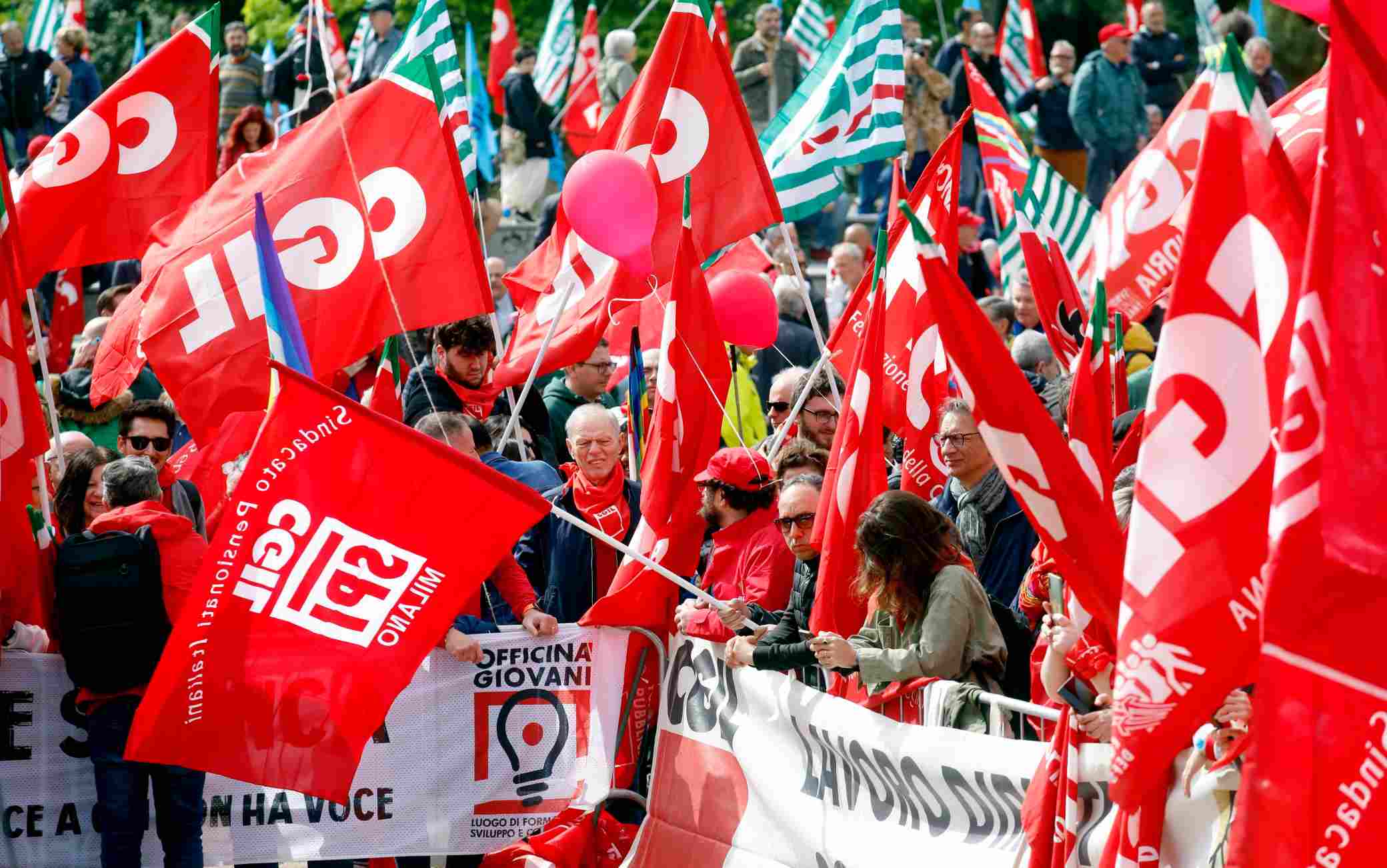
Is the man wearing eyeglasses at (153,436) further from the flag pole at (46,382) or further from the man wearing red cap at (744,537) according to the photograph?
the man wearing red cap at (744,537)

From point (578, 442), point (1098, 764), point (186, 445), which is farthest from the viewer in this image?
point (186, 445)

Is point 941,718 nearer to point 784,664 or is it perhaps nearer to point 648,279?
point 784,664

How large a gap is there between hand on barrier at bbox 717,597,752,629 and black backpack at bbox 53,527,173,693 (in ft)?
6.59

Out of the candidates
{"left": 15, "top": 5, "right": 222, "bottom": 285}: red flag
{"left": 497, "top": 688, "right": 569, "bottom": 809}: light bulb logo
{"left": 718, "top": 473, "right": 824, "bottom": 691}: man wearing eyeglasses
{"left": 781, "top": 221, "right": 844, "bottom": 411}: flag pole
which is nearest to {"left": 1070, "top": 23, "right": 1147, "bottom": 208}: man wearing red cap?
{"left": 781, "top": 221, "right": 844, "bottom": 411}: flag pole

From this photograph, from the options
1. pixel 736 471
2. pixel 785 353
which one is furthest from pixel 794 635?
pixel 785 353

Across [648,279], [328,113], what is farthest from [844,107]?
[328,113]

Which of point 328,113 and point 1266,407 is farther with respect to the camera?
point 328,113

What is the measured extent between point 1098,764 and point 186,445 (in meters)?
5.75

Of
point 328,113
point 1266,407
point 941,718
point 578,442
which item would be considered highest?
point 328,113

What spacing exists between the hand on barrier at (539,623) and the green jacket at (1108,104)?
1087 cm

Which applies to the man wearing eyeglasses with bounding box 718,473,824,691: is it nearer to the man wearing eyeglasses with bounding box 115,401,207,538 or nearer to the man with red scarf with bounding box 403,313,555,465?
the man with red scarf with bounding box 403,313,555,465

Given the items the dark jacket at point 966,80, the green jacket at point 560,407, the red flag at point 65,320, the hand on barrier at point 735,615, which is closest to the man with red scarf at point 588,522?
the hand on barrier at point 735,615

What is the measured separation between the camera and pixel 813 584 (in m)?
7.12

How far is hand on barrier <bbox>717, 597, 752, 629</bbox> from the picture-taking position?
7059mm
